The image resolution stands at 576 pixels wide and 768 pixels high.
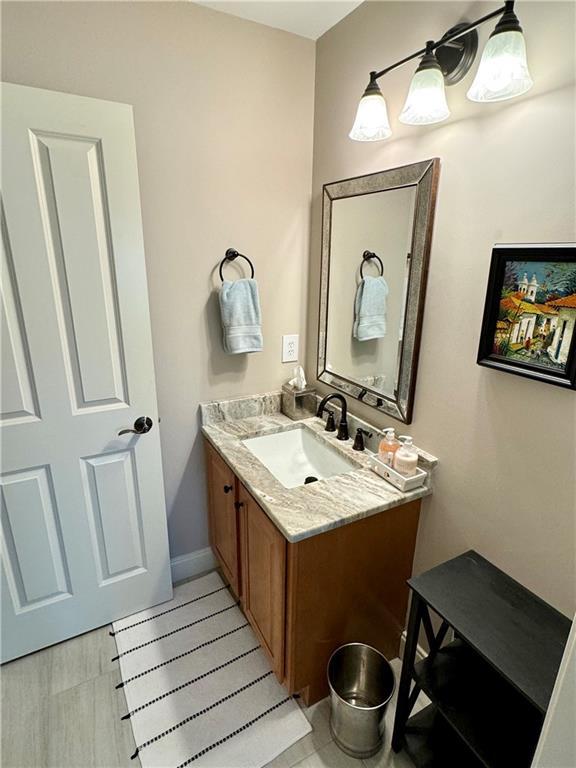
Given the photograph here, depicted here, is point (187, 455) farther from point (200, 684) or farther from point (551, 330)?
point (551, 330)

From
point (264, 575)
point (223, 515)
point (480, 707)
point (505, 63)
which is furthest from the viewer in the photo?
point (223, 515)

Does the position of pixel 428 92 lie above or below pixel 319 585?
above

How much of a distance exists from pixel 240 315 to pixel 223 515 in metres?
0.90

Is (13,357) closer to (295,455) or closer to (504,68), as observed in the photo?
(295,455)

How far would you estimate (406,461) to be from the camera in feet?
4.45

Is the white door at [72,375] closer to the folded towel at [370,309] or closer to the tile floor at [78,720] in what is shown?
the tile floor at [78,720]

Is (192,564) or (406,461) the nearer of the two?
(406,461)

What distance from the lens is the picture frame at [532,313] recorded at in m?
0.93

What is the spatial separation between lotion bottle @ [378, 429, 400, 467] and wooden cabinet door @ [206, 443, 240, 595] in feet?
1.92

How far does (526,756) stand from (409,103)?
1745mm

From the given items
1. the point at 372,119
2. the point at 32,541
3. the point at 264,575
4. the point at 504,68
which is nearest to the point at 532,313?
the point at 504,68

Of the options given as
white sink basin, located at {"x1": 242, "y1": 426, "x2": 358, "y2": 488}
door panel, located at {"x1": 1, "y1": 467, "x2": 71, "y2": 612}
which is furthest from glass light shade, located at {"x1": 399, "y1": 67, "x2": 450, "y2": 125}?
door panel, located at {"x1": 1, "y1": 467, "x2": 71, "y2": 612}

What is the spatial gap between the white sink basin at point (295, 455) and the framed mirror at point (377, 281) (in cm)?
28

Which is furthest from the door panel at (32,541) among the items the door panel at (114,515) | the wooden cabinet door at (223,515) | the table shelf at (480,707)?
the table shelf at (480,707)
